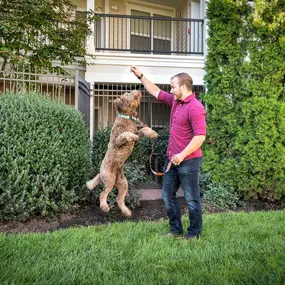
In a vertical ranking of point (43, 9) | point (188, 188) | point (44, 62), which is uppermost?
point (43, 9)

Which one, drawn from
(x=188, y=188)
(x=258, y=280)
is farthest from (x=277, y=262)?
(x=188, y=188)

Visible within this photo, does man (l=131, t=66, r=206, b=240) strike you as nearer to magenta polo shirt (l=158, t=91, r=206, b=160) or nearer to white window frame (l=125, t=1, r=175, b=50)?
magenta polo shirt (l=158, t=91, r=206, b=160)

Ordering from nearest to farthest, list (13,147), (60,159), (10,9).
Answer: (13,147), (60,159), (10,9)

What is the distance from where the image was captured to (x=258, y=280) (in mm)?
2492

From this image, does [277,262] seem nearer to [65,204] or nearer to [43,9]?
[65,204]

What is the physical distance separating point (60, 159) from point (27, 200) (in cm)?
73

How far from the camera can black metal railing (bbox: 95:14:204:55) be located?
11375 mm

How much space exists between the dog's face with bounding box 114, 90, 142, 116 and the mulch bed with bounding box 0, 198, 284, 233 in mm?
1876

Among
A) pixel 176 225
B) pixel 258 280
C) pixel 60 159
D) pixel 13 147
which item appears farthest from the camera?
pixel 60 159

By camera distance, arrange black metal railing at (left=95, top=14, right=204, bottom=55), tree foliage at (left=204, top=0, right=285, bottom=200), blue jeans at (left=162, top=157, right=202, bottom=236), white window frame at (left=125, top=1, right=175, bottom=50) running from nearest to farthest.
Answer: blue jeans at (left=162, top=157, right=202, bottom=236) < tree foliage at (left=204, top=0, right=285, bottom=200) < black metal railing at (left=95, top=14, right=204, bottom=55) < white window frame at (left=125, top=1, right=175, bottom=50)

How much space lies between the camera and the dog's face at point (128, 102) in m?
3.80

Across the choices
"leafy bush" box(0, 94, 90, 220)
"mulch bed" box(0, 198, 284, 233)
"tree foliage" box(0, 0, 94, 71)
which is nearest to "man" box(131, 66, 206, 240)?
"mulch bed" box(0, 198, 284, 233)

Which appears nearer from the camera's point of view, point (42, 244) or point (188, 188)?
point (42, 244)

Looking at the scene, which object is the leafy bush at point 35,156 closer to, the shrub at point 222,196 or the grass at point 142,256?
the grass at point 142,256
